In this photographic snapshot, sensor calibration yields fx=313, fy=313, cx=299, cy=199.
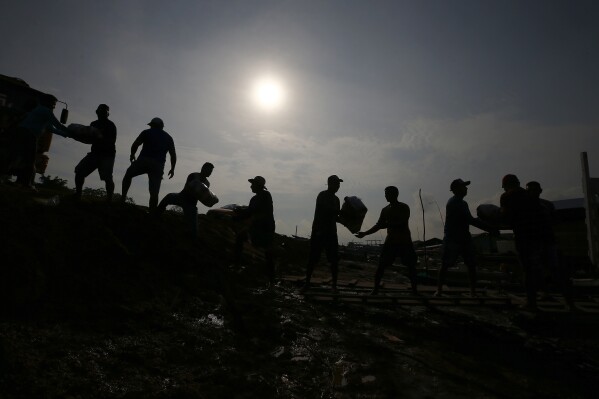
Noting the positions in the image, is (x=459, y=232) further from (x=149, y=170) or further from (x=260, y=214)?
(x=149, y=170)

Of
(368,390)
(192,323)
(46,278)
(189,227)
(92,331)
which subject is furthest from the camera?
(189,227)

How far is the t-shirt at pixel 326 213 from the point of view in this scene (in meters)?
5.79

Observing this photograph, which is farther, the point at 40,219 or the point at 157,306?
the point at 40,219

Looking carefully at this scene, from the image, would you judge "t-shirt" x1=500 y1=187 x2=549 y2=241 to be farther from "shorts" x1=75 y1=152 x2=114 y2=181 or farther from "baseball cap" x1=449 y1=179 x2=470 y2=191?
"shorts" x1=75 y1=152 x2=114 y2=181

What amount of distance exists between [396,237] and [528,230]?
187cm

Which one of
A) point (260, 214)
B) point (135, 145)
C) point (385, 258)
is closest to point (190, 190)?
point (135, 145)

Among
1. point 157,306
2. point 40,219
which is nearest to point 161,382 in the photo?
point 157,306

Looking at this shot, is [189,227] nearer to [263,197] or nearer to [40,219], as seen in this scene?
[263,197]

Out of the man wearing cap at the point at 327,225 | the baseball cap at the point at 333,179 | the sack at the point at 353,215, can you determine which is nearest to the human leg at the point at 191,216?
the man wearing cap at the point at 327,225

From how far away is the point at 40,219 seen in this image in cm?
367

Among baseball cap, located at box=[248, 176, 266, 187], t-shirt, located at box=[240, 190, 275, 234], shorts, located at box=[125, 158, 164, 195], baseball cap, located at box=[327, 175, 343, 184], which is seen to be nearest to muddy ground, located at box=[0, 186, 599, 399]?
shorts, located at box=[125, 158, 164, 195]

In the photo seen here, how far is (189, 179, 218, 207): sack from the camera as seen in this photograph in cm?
571

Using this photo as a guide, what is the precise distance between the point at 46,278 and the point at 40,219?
3.62 ft

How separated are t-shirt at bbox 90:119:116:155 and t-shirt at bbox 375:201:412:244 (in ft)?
16.3
